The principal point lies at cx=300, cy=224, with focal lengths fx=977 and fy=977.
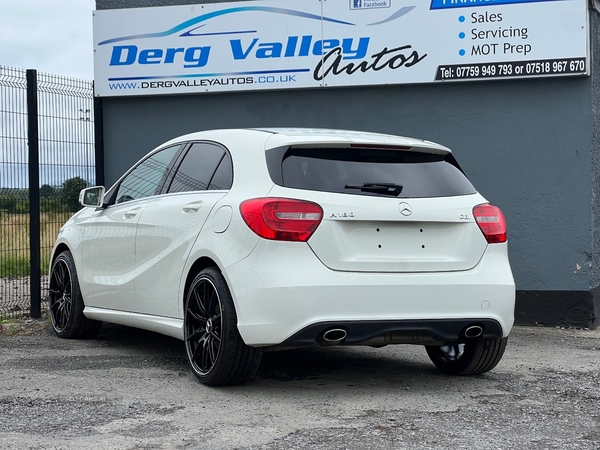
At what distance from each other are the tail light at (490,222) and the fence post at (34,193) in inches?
213

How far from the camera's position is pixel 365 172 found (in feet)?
20.1

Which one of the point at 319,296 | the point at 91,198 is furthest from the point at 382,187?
the point at 91,198

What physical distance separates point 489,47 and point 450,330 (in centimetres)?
472

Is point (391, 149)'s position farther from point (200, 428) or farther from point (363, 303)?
point (200, 428)

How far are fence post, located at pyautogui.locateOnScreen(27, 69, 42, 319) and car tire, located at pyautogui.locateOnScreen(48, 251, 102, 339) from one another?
1220 millimetres

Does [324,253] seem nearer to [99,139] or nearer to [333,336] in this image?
[333,336]

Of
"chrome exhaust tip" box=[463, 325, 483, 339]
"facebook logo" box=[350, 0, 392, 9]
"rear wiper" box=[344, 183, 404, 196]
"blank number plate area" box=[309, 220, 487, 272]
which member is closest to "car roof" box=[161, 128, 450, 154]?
"rear wiper" box=[344, 183, 404, 196]

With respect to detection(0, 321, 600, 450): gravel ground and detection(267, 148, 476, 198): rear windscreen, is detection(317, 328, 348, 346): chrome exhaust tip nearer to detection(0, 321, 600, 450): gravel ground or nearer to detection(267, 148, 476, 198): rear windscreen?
detection(0, 321, 600, 450): gravel ground

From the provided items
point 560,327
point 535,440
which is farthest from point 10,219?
point 535,440

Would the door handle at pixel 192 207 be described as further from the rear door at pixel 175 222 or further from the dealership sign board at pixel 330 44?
the dealership sign board at pixel 330 44

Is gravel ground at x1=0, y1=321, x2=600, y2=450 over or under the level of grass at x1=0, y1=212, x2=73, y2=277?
under

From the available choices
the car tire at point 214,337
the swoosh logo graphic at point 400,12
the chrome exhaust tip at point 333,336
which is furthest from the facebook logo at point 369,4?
the chrome exhaust tip at point 333,336

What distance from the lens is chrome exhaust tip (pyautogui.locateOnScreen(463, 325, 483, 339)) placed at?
6109mm

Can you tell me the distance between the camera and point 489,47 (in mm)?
9922
